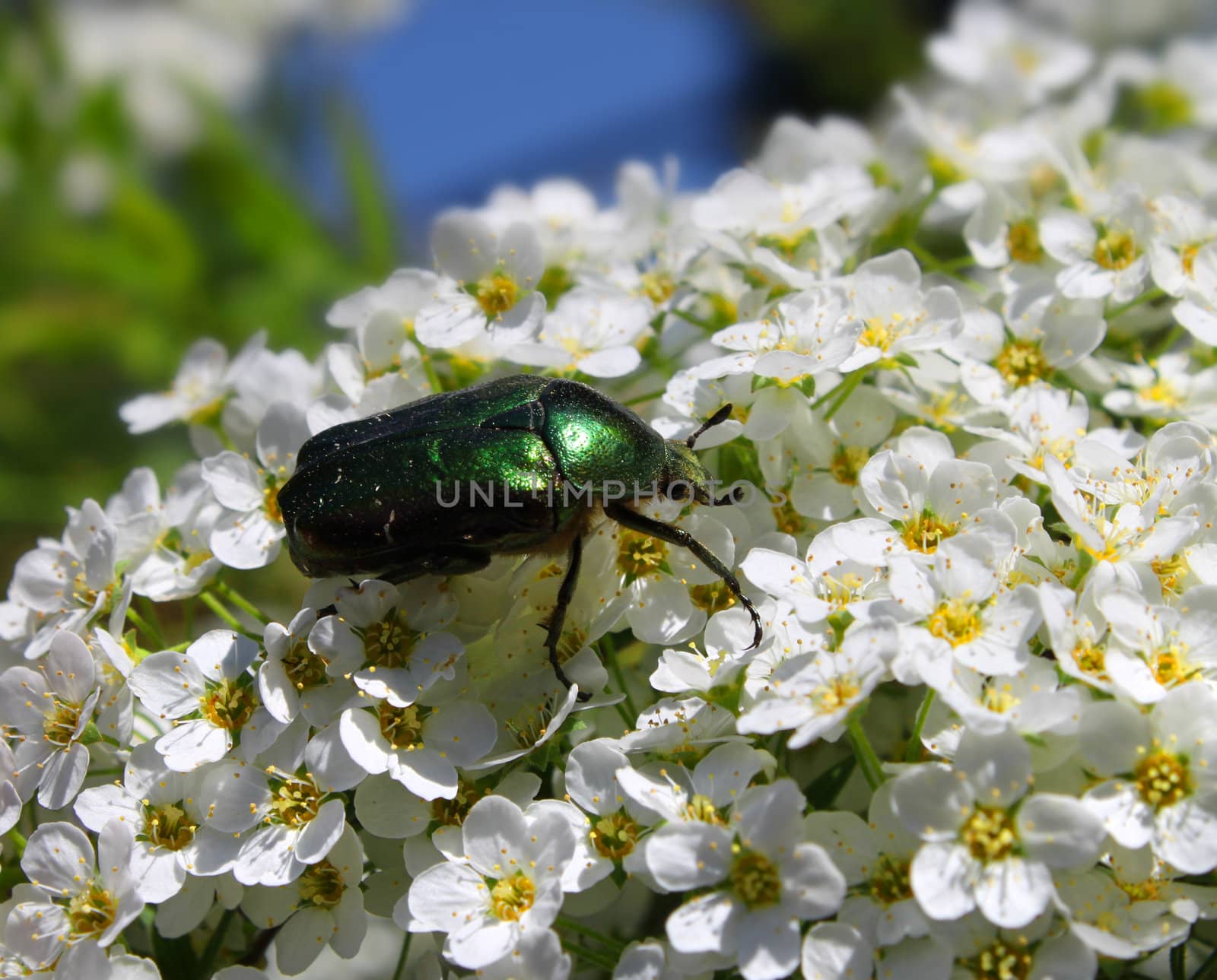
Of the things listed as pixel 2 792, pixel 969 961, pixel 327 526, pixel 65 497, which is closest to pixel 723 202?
pixel 327 526

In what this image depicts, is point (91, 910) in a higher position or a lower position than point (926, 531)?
lower

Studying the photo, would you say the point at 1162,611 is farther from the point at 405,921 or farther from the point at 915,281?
the point at 405,921

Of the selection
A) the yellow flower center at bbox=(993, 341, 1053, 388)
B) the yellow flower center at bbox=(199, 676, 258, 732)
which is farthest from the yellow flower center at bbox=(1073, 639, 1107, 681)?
the yellow flower center at bbox=(199, 676, 258, 732)

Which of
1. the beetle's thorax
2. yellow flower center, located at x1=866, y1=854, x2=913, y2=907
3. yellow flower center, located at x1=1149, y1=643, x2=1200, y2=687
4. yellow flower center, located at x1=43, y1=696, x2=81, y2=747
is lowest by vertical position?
yellow flower center, located at x1=866, y1=854, x2=913, y2=907

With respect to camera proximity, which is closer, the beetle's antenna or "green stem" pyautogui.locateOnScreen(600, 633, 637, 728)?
"green stem" pyautogui.locateOnScreen(600, 633, 637, 728)

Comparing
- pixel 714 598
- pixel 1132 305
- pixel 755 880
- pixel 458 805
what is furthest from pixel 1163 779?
pixel 1132 305

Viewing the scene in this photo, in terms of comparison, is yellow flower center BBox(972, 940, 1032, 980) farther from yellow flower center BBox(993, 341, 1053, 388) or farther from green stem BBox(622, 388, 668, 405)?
green stem BBox(622, 388, 668, 405)

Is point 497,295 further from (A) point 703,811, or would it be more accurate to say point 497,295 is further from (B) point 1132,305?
(B) point 1132,305
